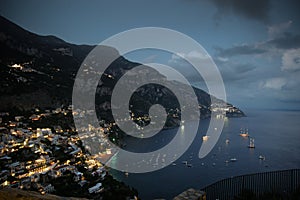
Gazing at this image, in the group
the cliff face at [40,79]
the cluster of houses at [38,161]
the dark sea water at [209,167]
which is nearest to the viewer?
the cluster of houses at [38,161]

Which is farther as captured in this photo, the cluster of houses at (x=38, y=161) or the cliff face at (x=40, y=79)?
the cliff face at (x=40, y=79)

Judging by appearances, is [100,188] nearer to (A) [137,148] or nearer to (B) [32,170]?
(B) [32,170]

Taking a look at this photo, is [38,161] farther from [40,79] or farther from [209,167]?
[40,79]

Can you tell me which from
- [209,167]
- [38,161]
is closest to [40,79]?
[38,161]

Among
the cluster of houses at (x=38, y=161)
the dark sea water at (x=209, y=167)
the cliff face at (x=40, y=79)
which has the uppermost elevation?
the cliff face at (x=40, y=79)

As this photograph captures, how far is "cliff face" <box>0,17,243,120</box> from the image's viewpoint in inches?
1449

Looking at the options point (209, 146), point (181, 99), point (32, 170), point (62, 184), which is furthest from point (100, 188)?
point (181, 99)

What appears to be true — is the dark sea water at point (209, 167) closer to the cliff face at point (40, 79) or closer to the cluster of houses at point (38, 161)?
the cluster of houses at point (38, 161)

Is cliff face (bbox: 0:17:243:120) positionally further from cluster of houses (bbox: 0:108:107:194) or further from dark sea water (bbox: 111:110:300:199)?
dark sea water (bbox: 111:110:300:199)

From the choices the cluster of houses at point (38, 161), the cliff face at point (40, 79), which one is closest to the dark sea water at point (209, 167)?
the cluster of houses at point (38, 161)

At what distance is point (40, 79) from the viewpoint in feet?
153

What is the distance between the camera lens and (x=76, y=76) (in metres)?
60.0

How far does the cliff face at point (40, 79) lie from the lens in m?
36.8

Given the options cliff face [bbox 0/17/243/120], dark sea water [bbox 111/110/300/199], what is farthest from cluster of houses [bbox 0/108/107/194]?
cliff face [bbox 0/17/243/120]
